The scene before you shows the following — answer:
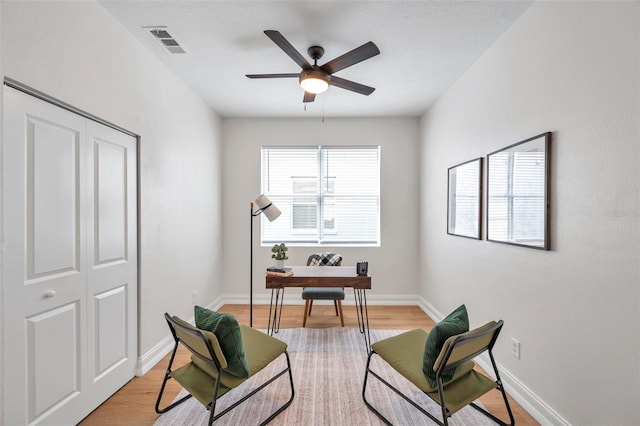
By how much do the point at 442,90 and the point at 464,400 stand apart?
308cm

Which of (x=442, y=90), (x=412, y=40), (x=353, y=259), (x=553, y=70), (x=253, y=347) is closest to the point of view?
(x=553, y=70)

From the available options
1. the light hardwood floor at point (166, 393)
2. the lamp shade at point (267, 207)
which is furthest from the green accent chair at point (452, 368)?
the lamp shade at point (267, 207)

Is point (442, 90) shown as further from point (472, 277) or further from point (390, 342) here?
point (390, 342)

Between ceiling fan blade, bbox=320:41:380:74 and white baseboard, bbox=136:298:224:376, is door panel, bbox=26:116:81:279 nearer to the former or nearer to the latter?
white baseboard, bbox=136:298:224:376

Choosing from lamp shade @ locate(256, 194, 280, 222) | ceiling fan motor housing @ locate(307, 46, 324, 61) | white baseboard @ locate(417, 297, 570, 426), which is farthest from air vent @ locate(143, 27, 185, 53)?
white baseboard @ locate(417, 297, 570, 426)

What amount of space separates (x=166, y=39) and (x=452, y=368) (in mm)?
3070

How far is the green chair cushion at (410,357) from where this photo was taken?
171cm

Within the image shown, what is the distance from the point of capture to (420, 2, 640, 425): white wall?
1.41m

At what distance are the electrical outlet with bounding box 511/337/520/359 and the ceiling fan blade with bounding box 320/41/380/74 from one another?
2268mm

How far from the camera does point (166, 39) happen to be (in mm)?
2441

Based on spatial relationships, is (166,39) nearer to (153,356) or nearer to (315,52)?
(315,52)

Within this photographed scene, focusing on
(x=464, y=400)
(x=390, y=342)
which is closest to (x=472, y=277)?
(x=390, y=342)

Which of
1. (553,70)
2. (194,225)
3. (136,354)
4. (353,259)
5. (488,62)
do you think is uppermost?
(488,62)

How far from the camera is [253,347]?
2.06 m
